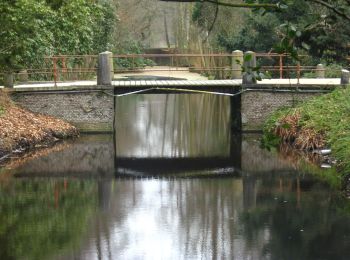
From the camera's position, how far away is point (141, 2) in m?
41.1

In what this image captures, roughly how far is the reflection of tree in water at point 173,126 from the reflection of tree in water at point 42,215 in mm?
4639

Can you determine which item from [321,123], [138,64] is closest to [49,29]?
[321,123]

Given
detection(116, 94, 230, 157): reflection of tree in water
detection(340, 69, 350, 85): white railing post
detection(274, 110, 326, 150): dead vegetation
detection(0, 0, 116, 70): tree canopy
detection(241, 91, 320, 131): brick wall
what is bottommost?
detection(116, 94, 230, 157): reflection of tree in water

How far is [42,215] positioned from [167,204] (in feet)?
7.61

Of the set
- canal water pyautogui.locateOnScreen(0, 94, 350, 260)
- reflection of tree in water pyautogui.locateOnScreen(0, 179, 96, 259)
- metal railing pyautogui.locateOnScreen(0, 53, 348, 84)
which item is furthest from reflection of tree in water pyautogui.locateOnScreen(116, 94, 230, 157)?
reflection of tree in water pyautogui.locateOnScreen(0, 179, 96, 259)

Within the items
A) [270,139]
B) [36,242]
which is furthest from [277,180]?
[270,139]

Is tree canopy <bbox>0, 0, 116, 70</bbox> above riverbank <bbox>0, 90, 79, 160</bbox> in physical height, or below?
above

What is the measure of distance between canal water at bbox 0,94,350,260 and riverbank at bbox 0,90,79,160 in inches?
21.7

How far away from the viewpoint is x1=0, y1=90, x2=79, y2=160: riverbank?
1681 cm

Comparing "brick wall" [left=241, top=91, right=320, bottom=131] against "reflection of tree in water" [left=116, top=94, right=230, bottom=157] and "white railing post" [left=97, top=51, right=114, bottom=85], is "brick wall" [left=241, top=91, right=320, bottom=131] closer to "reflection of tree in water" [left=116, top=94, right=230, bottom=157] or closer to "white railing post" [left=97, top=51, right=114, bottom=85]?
"reflection of tree in water" [left=116, top=94, right=230, bottom=157]

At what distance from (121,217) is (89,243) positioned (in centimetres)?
156

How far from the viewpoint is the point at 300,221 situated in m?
11.0

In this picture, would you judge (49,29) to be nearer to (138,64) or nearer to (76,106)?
(76,106)

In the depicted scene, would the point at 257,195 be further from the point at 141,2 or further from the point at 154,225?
the point at 141,2
